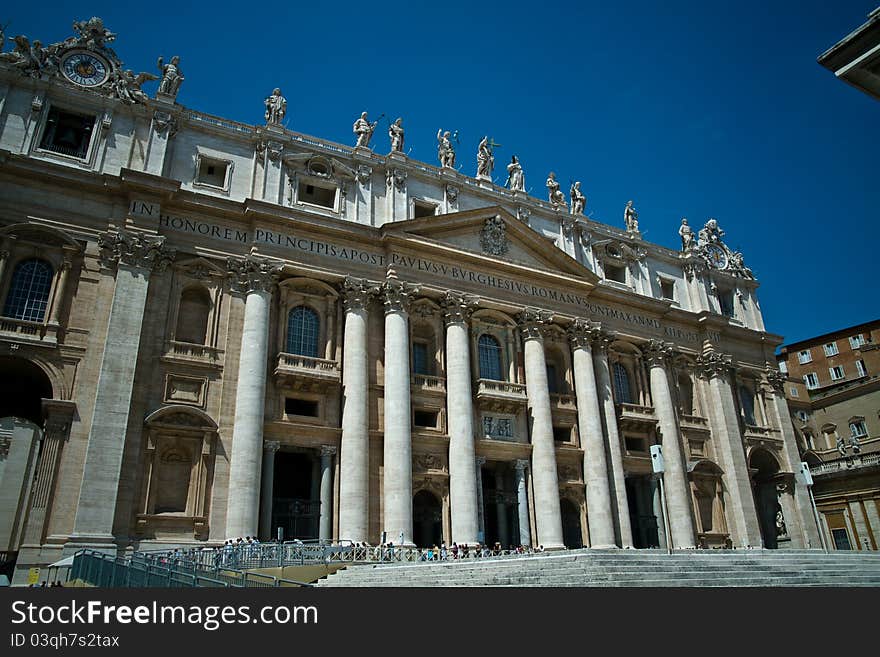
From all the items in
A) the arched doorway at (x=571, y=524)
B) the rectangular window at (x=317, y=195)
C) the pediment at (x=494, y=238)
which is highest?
the rectangular window at (x=317, y=195)


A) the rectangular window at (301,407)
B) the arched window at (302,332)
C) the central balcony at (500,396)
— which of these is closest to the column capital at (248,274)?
the arched window at (302,332)

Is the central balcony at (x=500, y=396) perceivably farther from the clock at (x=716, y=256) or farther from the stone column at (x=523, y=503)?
the clock at (x=716, y=256)

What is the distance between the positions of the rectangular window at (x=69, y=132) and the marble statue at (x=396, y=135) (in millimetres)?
14412

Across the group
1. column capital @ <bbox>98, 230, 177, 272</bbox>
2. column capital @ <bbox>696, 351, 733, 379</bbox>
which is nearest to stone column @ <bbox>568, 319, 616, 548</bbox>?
column capital @ <bbox>696, 351, 733, 379</bbox>

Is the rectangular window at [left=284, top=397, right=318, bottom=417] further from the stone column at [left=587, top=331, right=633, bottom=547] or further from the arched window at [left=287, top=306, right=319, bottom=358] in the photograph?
the stone column at [left=587, top=331, right=633, bottom=547]

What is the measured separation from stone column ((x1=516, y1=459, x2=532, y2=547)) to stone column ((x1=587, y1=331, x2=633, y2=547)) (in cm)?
378

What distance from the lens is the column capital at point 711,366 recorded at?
42312mm

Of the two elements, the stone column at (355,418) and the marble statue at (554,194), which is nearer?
the stone column at (355,418)

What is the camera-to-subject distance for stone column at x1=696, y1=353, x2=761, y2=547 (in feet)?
126

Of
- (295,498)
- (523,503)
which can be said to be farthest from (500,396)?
(295,498)

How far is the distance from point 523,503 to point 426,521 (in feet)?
16.1

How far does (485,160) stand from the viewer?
39.6 m
